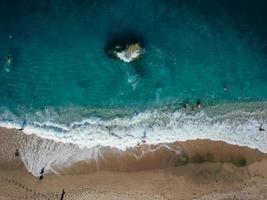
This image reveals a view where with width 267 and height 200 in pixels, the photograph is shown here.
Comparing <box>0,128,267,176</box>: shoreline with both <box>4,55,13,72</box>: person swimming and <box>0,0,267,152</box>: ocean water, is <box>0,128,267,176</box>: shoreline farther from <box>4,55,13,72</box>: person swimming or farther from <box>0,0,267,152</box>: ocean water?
<box>4,55,13,72</box>: person swimming

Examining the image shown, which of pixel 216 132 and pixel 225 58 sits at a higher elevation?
pixel 225 58

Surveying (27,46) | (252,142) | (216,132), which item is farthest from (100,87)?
(252,142)

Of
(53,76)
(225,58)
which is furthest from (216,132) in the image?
(53,76)

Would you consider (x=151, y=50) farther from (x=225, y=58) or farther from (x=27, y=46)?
(x=27, y=46)

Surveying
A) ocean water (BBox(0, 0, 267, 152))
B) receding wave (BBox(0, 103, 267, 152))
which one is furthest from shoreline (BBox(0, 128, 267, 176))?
ocean water (BBox(0, 0, 267, 152))

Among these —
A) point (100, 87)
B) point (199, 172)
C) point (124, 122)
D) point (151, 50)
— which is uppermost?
point (151, 50)
